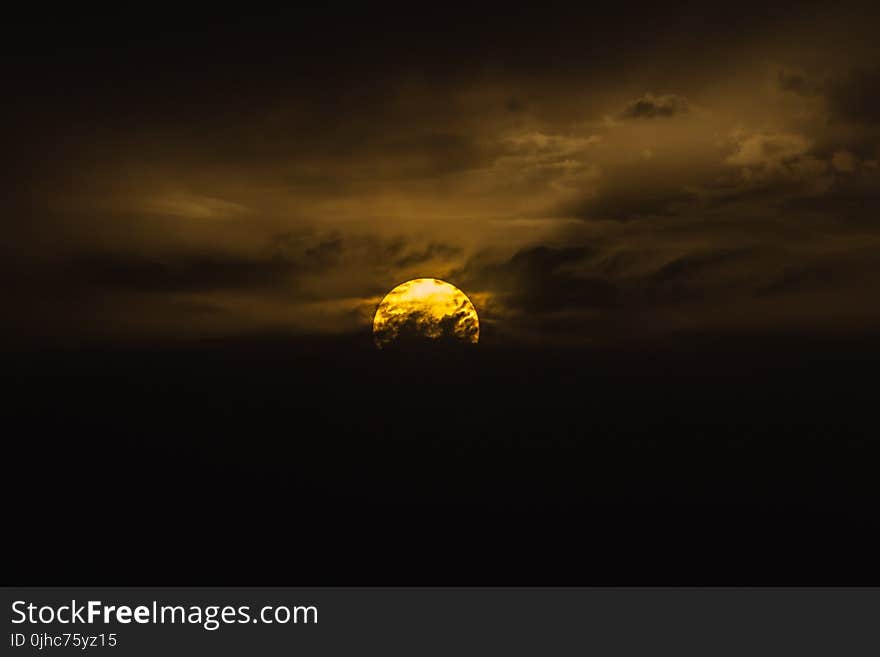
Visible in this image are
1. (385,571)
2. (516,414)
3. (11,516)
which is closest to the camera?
(385,571)

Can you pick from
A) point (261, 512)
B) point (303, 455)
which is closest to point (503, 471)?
point (303, 455)

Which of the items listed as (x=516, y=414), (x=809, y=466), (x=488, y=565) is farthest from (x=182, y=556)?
(x=809, y=466)

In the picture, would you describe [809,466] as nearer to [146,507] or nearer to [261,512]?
[261,512]

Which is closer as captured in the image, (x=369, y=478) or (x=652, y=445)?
(x=369, y=478)

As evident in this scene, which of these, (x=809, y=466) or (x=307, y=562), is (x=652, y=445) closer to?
(x=809, y=466)

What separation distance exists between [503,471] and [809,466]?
25.8 metres

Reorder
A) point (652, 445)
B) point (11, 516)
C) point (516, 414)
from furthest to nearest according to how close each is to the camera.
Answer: point (516, 414) < point (652, 445) < point (11, 516)

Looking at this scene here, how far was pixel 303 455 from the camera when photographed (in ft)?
239

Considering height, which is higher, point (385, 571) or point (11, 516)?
point (11, 516)

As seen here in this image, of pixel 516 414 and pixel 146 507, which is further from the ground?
pixel 516 414

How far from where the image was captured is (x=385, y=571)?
52031 millimetres

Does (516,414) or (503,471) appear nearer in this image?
(503,471)

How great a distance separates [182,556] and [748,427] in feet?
175

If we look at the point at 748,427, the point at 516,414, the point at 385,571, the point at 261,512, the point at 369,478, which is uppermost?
the point at 516,414
